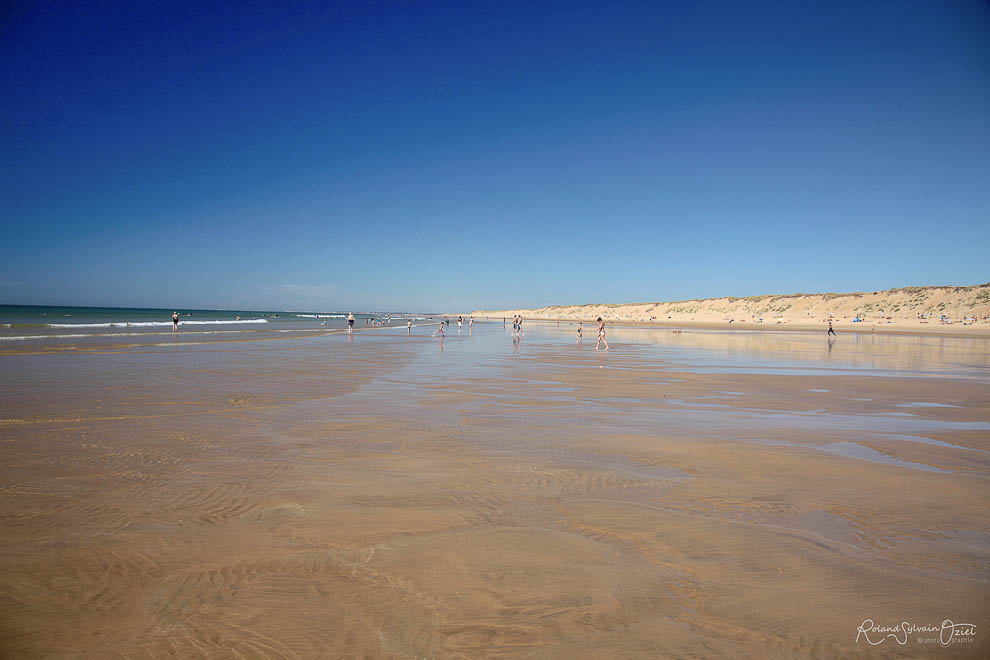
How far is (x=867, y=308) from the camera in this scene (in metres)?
84.7

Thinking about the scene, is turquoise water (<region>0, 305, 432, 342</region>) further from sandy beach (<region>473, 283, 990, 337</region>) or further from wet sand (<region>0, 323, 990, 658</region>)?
sandy beach (<region>473, 283, 990, 337</region>)

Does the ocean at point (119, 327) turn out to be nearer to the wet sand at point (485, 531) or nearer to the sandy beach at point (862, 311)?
the wet sand at point (485, 531)

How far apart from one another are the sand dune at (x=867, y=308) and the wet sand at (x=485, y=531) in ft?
228

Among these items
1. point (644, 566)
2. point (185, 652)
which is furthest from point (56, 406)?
point (644, 566)

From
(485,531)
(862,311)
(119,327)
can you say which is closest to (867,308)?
(862,311)

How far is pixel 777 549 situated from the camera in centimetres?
424

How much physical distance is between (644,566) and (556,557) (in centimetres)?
69

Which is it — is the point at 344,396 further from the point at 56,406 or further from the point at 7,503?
the point at 7,503

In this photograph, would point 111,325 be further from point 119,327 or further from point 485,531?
point 485,531

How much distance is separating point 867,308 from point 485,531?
102 metres

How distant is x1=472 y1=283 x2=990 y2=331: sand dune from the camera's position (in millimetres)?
69312

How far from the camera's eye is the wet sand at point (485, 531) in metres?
3.21

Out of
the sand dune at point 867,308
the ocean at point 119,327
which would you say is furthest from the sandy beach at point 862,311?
the ocean at point 119,327

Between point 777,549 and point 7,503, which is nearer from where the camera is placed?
point 777,549
